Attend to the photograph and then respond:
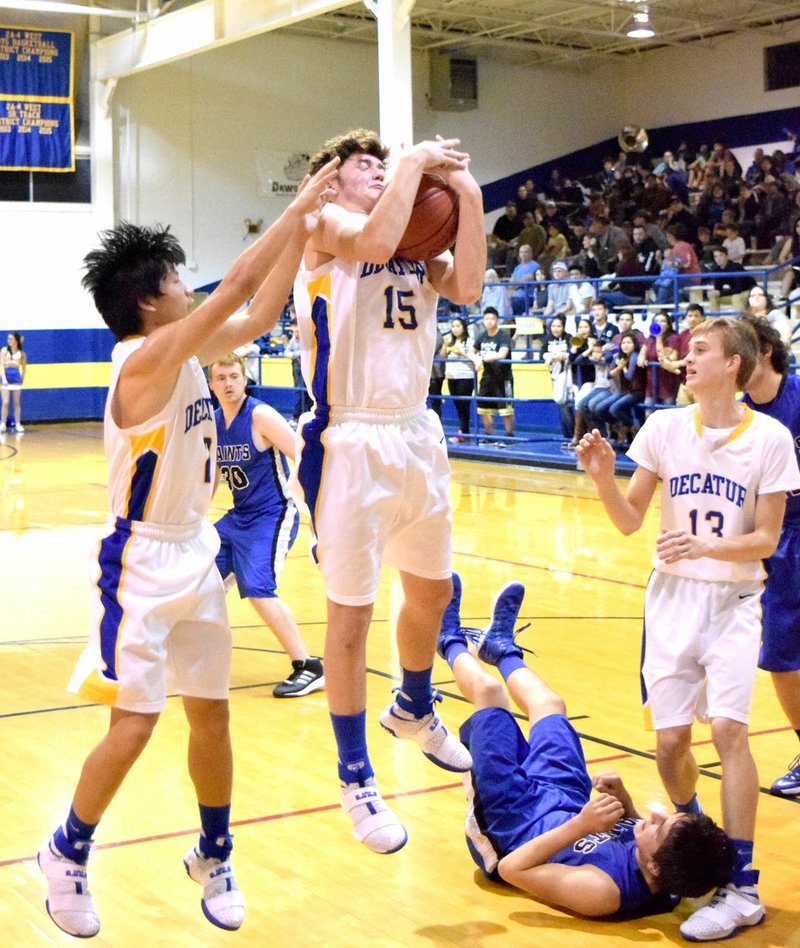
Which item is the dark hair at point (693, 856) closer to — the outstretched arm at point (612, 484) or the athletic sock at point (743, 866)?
the athletic sock at point (743, 866)

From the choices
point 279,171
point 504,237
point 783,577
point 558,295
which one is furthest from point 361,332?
point 279,171

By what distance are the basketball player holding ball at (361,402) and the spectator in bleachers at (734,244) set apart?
47.1ft

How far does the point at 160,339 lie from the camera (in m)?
3.06

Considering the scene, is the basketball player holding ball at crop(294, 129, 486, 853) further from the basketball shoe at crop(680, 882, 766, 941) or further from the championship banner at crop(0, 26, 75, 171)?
the championship banner at crop(0, 26, 75, 171)

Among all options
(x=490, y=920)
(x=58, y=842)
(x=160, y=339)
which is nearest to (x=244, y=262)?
(x=160, y=339)

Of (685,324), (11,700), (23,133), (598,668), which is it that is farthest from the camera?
(23,133)

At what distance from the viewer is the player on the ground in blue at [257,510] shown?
19.1 feet

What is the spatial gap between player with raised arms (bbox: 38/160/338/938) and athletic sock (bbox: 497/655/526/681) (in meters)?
1.36

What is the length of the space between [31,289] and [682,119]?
11.1 meters

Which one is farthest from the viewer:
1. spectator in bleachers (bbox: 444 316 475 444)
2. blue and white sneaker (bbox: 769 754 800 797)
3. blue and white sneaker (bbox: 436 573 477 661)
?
spectator in bleachers (bbox: 444 316 475 444)

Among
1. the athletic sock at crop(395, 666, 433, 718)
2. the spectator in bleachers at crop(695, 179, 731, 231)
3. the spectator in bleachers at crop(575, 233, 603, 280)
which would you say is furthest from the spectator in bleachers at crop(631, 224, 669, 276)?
the athletic sock at crop(395, 666, 433, 718)

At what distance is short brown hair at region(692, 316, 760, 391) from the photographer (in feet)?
12.4

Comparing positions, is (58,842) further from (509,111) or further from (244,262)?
(509,111)

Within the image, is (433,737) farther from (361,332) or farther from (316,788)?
(361,332)
